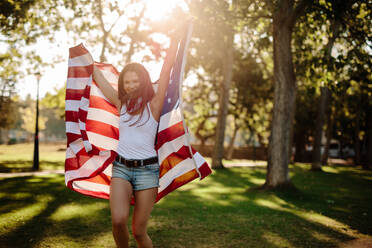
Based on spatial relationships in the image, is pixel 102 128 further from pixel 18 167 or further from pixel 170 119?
pixel 18 167

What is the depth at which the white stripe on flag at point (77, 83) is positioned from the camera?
476 centimetres

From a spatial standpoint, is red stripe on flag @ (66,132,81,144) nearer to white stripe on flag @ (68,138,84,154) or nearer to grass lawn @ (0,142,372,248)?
white stripe on flag @ (68,138,84,154)

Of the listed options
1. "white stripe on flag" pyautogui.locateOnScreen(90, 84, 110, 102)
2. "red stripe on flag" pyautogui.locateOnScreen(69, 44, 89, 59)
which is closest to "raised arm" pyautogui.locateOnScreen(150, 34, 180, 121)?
"white stripe on flag" pyautogui.locateOnScreen(90, 84, 110, 102)

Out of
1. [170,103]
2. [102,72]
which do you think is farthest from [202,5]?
[170,103]

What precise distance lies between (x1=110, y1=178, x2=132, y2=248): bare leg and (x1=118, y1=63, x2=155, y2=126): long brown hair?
733 millimetres

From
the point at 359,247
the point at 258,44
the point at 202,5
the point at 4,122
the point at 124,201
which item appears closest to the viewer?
the point at 124,201

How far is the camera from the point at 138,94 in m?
3.89

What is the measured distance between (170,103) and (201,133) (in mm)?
37367

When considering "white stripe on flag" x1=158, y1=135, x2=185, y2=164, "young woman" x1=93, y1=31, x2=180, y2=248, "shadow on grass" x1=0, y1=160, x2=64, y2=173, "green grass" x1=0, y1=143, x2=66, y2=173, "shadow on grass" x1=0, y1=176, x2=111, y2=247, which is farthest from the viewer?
"green grass" x1=0, y1=143, x2=66, y2=173

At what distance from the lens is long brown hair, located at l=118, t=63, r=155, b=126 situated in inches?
151

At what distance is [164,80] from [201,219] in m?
4.82

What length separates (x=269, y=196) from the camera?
446 inches

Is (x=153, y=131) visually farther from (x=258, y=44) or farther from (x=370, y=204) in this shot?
(x=258, y=44)

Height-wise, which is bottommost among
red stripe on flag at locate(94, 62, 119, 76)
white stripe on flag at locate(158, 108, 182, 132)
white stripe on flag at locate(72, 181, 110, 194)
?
white stripe on flag at locate(72, 181, 110, 194)
